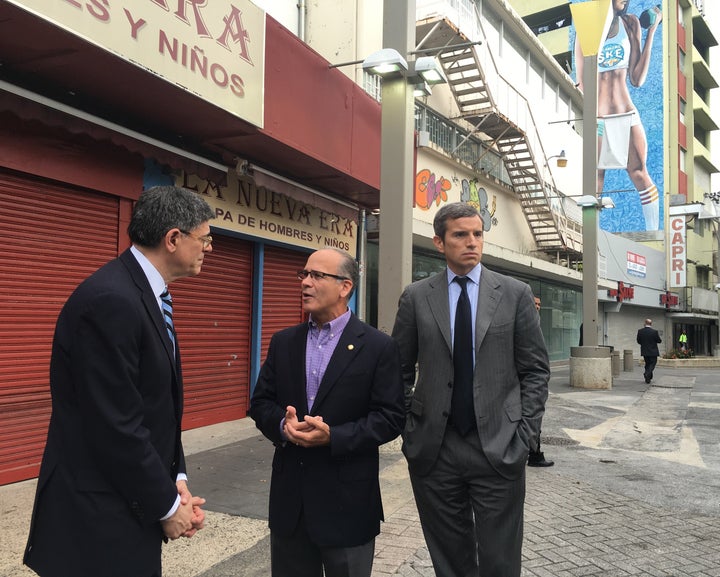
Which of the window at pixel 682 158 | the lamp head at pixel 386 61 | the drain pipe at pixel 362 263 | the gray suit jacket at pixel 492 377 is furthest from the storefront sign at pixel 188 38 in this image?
the window at pixel 682 158

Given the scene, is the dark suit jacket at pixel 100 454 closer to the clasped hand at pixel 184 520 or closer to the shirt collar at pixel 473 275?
the clasped hand at pixel 184 520

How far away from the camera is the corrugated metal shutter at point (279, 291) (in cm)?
919

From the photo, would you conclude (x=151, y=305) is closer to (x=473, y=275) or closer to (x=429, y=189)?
(x=473, y=275)

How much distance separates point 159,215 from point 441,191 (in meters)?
12.4

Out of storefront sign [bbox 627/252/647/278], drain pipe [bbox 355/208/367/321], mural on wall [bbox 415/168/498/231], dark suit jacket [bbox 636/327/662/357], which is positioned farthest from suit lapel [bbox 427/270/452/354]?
storefront sign [bbox 627/252/647/278]

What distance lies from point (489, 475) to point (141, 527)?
5.04 ft

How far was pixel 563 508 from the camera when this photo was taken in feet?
16.7

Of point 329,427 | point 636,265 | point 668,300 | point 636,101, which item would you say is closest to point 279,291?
point 329,427

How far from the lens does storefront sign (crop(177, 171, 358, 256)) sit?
7.88m

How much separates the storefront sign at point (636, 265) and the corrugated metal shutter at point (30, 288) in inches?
1167

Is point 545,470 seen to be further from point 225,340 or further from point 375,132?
point 375,132

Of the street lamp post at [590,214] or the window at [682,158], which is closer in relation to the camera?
the street lamp post at [590,214]

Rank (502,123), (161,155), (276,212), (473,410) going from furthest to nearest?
(502,123)
(276,212)
(161,155)
(473,410)

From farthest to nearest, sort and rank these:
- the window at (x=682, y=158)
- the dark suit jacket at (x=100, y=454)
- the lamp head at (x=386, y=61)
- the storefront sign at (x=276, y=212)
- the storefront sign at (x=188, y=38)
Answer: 1. the window at (x=682, y=158)
2. the storefront sign at (x=276, y=212)
3. the lamp head at (x=386, y=61)
4. the storefront sign at (x=188, y=38)
5. the dark suit jacket at (x=100, y=454)
